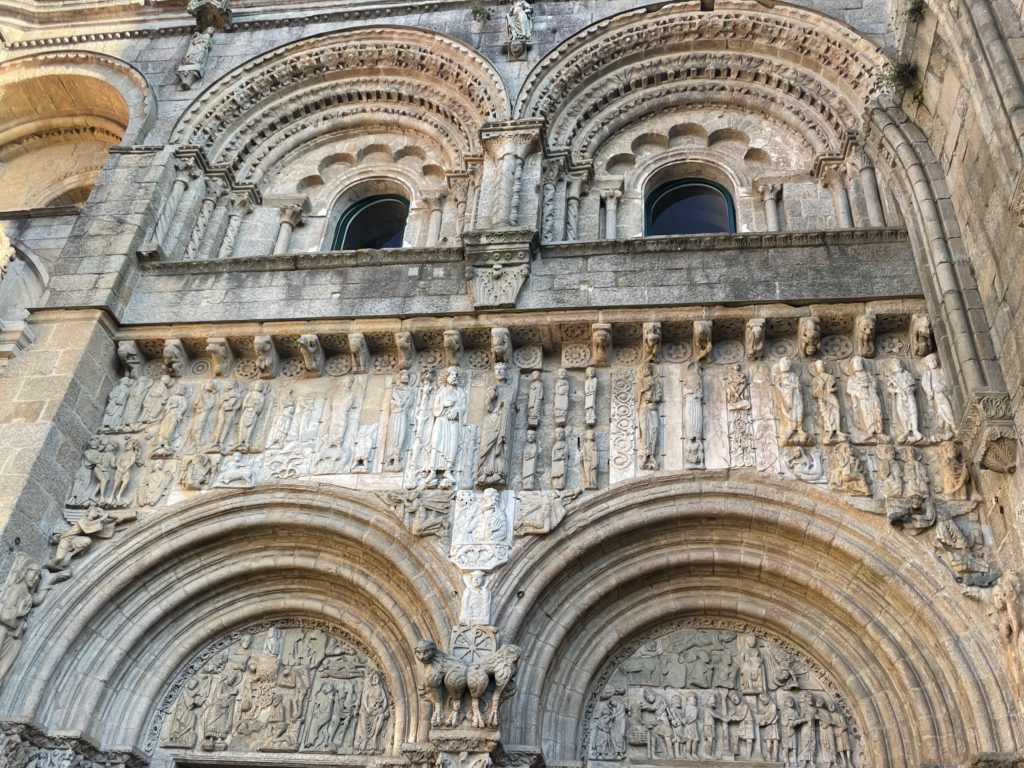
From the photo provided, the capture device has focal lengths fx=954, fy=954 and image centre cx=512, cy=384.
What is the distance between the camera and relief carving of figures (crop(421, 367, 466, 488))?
29.3ft

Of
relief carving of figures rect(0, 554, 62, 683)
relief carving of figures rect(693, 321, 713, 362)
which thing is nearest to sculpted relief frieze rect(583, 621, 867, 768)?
relief carving of figures rect(693, 321, 713, 362)

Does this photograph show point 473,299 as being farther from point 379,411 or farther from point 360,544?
point 360,544

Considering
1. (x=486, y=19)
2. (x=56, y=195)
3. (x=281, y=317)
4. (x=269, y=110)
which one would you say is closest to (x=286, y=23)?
(x=269, y=110)

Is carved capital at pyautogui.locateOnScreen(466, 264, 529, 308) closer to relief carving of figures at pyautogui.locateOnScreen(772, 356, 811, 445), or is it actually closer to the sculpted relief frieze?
relief carving of figures at pyautogui.locateOnScreen(772, 356, 811, 445)

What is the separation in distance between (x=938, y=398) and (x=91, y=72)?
11.5 meters

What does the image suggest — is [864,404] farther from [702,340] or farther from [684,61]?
[684,61]

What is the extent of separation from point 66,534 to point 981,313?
28.0ft

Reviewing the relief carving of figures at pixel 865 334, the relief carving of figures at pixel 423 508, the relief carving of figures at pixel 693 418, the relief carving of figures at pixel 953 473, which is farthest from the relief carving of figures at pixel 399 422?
the relief carving of figures at pixel 953 473

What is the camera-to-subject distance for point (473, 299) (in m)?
9.80

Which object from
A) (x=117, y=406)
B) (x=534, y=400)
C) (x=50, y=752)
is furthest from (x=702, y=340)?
(x=50, y=752)

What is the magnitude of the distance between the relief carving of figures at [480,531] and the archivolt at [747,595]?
201 millimetres

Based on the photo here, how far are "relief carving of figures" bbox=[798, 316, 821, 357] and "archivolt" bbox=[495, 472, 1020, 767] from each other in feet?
4.91

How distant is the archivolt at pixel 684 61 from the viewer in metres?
11.5

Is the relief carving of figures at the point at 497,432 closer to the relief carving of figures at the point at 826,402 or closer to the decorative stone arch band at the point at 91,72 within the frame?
the relief carving of figures at the point at 826,402
